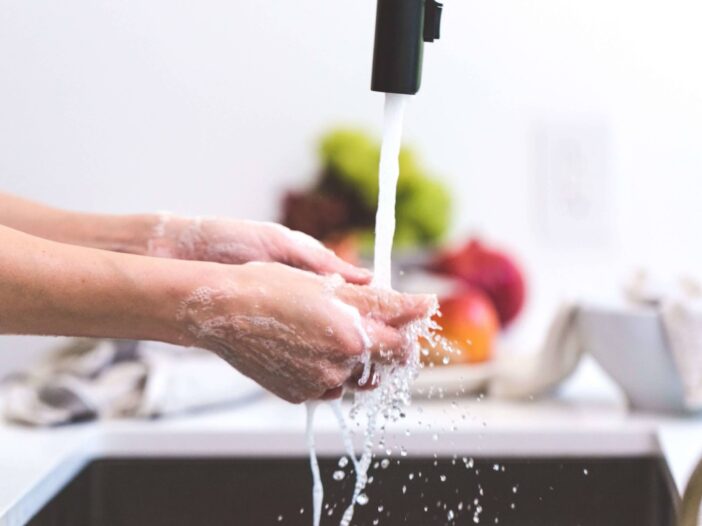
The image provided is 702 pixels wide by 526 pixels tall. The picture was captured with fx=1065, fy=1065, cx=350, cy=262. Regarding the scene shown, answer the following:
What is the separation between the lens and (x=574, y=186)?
5.72ft

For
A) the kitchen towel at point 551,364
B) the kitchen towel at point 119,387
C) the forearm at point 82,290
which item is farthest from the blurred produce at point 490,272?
the forearm at point 82,290

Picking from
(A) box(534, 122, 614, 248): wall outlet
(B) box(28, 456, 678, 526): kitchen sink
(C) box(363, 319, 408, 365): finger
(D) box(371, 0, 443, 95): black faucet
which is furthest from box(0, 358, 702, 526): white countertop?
(A) box(534, 122, 614, 248): wall outlet

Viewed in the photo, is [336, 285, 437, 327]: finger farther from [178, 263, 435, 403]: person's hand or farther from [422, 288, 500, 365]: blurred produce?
[422, 288, 500, 365]: blurred produce

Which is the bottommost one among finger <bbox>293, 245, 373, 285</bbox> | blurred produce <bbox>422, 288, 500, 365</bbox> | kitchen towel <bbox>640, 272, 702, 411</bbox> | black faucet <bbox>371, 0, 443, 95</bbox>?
blurred produce <bbox>422, 288, 500, 365</bbox>

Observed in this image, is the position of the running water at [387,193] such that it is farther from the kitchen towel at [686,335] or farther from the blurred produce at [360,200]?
the blurred produce at [360,200]

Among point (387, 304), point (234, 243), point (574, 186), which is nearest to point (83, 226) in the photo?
point (234, 243)

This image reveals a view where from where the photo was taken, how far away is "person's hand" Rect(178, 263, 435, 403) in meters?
0.74

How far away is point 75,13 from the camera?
172cm

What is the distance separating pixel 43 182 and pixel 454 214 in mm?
669

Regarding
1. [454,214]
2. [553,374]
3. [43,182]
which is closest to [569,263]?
[454,214]

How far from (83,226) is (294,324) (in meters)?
0.34

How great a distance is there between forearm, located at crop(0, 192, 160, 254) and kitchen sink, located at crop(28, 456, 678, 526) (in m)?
0.23

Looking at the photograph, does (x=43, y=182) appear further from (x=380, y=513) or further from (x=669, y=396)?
(x=669, y=396)

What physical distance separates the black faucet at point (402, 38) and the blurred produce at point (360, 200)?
89 cm
